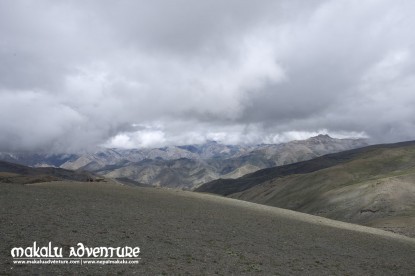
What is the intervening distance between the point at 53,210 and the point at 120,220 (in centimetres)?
642

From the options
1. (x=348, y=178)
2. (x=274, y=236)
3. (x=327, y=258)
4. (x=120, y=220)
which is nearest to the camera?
(x=327, y=258)

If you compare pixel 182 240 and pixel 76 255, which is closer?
pixel 76 255

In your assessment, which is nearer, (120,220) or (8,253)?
(8,253)

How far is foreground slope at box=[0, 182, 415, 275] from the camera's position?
73.3 feet

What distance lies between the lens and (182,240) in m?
28.6

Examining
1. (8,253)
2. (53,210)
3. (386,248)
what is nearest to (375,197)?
(386,248)

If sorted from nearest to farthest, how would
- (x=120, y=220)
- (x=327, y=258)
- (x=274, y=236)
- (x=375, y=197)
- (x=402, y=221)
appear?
(x=327, y=258) < (x=120, y=220) < (x=274, y=236) < (x=402, y=221) < (x=375, y=197)


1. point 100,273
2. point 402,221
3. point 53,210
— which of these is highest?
point 53,210

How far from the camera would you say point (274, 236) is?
120 feet

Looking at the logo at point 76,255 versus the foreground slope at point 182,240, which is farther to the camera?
the foreground slope at point 182,240

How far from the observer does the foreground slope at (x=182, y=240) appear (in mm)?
22328

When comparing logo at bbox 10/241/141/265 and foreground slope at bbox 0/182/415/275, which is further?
foreground slope at bbox 0/182/415/275

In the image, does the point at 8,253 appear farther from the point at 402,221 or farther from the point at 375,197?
the point at 375,197

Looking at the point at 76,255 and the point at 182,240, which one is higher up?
the point at 76,255
